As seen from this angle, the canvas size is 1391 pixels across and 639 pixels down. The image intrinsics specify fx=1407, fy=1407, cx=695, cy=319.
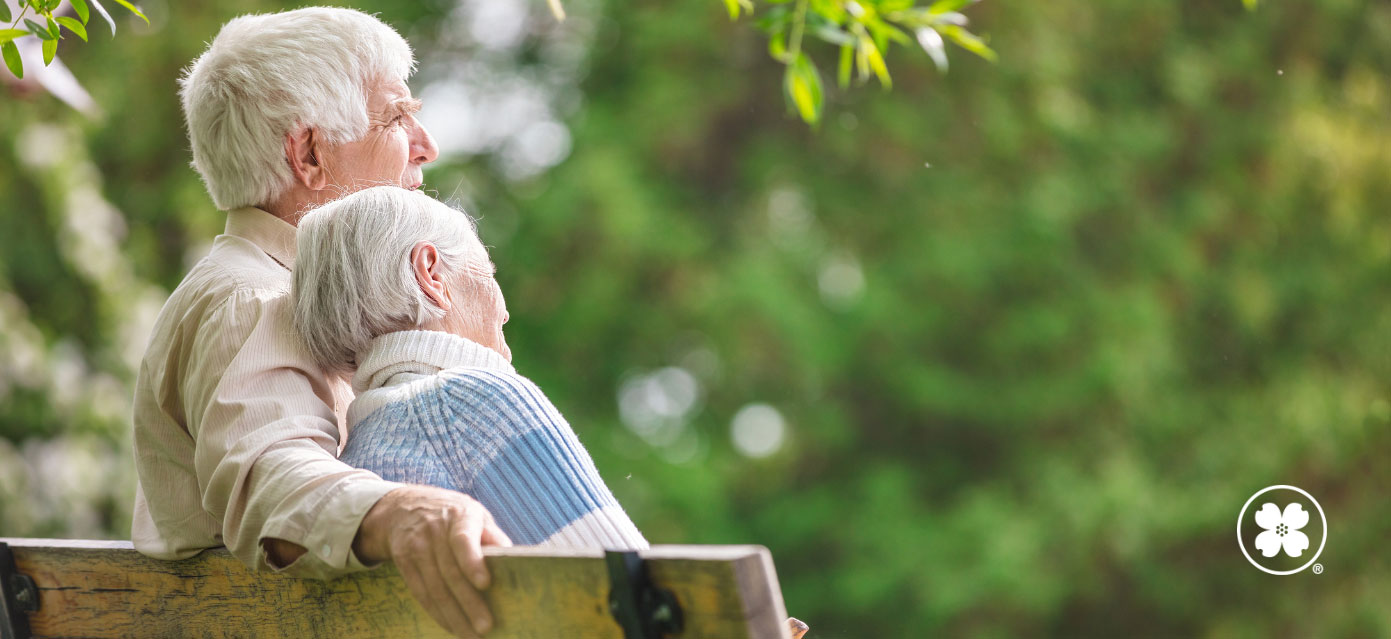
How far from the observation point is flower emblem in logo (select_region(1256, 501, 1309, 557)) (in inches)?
195

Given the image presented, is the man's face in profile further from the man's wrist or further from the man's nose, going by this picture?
the man's wrist

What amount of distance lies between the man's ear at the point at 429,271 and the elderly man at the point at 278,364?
5.0 inches

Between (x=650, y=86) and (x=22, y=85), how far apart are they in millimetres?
5176

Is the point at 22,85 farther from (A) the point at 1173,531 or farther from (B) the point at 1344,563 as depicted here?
(B) the point at 1344,563

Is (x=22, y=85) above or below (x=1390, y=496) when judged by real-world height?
below

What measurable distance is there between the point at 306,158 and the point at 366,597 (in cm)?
61

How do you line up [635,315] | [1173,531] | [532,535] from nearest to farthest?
1. [532,535]
2. [1173,531]
3. [635,315]

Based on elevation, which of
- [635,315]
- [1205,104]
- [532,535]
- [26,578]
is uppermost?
[1205,104]

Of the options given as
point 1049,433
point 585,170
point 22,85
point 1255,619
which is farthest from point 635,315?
point 22,85

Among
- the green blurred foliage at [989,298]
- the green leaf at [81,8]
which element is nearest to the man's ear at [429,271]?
Answer: the green leaf at [81,8]

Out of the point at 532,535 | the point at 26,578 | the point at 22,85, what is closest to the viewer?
the point at 532,535

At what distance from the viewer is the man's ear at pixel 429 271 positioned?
49.5 inches

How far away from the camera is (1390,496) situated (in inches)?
254

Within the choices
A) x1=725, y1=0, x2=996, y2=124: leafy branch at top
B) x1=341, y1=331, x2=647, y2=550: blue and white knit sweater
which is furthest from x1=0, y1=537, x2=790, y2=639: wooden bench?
x1=725, y1=0, x2=996, y2=124: leafy branch at top
